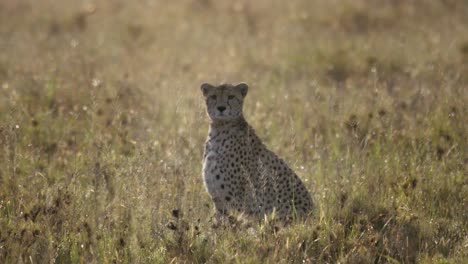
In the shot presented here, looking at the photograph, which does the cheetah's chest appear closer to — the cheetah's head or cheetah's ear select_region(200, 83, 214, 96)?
the cheetah's head

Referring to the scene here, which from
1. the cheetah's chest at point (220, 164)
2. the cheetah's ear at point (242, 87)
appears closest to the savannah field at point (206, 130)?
the cheetah's chest at point (220, 164)

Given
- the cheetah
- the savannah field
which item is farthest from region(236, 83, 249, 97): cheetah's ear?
the savannah field

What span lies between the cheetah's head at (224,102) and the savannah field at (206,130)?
14cm

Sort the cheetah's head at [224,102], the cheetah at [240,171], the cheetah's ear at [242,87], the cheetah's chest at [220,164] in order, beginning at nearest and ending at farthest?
the cheetah at [240,171], the cheetah's chest at [220,164], the cheetah's head at [224,102], the cheetah's ear at [242,87]

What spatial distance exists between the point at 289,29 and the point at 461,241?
598 centimetres

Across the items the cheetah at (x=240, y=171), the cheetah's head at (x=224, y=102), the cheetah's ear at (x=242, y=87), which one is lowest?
the cheetah at (x=240, y=171)

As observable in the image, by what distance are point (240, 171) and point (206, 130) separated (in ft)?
4.53

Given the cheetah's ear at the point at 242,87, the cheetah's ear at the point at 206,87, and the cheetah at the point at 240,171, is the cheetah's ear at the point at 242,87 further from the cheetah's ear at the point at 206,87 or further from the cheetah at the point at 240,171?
the cheetah's ear at the point at 206,87

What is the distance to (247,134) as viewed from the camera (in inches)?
189

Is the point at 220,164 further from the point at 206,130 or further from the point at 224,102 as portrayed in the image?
the point at 206,130

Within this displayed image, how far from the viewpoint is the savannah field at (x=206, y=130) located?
4.09 metres

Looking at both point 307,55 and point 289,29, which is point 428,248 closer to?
point 307,55

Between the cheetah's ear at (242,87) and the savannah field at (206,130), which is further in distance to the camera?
the cheetah's ear at (242,87)

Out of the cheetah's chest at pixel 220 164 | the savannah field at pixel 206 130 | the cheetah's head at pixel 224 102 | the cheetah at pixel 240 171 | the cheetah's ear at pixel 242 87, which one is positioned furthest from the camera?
the cheetah's ear at pixel 242 87
